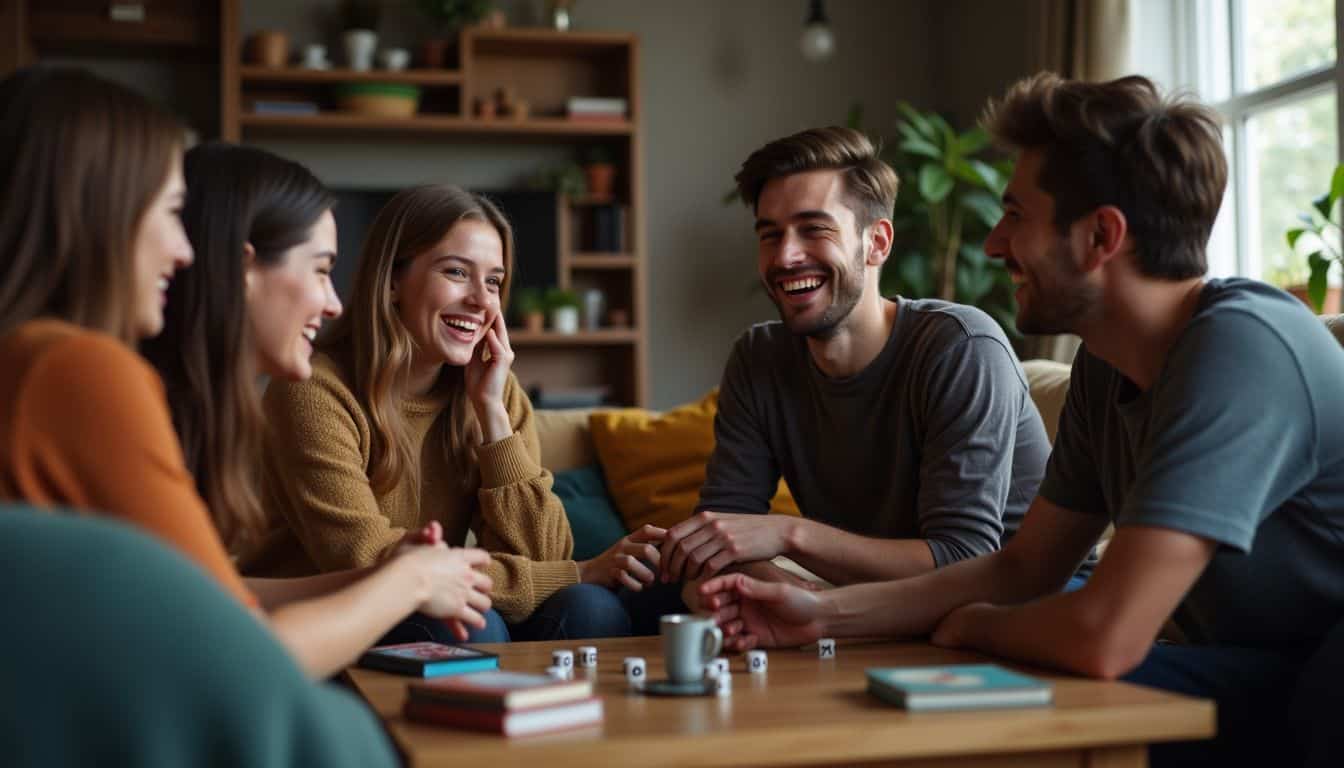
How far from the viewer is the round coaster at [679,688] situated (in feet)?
4.51

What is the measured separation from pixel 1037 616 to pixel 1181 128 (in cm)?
59

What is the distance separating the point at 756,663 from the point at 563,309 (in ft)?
13.6

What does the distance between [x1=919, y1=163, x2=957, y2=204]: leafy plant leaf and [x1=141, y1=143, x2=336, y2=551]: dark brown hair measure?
3.48 metres

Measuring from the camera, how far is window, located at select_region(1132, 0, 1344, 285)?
3.92 meters

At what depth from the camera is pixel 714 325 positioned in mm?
5949

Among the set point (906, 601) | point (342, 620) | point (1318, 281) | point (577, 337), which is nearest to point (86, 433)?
point (342, 620)

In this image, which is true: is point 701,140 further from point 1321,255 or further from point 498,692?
point 498,692

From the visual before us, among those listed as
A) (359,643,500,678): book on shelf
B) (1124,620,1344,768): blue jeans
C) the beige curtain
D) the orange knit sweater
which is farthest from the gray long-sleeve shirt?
the beige curtain

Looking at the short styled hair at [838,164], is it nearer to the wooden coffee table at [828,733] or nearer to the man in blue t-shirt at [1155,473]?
the man in blue t-shirt at [1155,473]

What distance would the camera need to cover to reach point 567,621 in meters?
2.11

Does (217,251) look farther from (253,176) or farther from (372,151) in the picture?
(372,151)

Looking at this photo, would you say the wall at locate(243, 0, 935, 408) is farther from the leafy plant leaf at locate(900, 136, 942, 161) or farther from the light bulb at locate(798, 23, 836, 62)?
the leafy plant leaf at locate(900, 136, 942, 161)

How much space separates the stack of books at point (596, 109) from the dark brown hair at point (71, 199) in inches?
178

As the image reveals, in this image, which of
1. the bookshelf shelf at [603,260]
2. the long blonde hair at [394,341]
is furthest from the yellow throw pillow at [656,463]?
the bookshelf shelf at [603,260]
